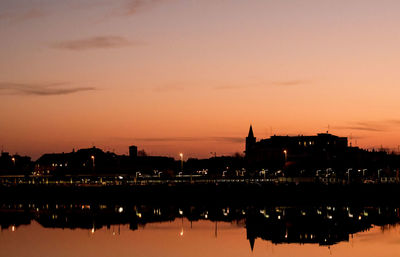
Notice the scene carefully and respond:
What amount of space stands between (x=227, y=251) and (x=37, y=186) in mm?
86921

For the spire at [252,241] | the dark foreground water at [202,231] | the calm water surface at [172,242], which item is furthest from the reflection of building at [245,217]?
the calm water surface at [172,242]

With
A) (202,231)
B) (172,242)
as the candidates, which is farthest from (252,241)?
(202,231)

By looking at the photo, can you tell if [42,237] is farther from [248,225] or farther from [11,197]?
[11,197]

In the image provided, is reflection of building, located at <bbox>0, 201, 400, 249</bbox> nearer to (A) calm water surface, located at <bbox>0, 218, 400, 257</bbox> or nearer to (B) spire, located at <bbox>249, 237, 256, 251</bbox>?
(B) spire, located at <bbox>249, 237, 256, 251</bbox>

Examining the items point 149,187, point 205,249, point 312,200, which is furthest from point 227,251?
point 149,187

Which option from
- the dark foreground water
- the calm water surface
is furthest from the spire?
the calm water surface

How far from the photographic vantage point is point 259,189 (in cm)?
12925

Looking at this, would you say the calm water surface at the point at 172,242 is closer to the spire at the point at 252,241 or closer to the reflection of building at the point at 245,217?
the spire at the point at 252,241

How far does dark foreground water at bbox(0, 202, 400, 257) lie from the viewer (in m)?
68.0

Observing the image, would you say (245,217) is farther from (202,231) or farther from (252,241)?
(252,241)

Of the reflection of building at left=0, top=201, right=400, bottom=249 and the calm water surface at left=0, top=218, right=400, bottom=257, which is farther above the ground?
the reflection of building at left=0, top=201, right=400, bottom=249

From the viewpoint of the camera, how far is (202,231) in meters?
82.3

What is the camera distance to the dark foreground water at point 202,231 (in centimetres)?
6800

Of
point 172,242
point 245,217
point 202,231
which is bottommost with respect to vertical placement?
point 172,242
